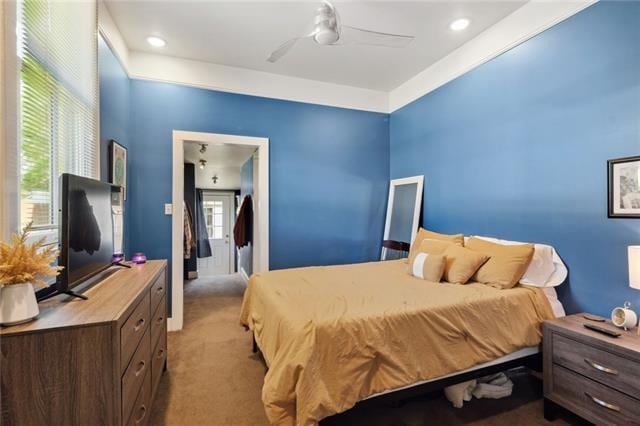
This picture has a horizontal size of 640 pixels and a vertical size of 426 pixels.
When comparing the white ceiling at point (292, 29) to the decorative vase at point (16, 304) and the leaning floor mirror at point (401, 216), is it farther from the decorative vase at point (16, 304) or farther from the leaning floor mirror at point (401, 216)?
the decorative vase at point (16, 304)

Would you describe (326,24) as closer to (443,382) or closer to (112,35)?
(112,35)

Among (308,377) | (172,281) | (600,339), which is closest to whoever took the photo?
(308,377)

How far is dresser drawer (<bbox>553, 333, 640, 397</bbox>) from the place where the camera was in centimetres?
156

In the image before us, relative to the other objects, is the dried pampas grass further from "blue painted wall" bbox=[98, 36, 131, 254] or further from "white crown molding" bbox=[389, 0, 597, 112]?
"white crown molding" bbox=[389, 0, 597, 112]

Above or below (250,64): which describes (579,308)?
below

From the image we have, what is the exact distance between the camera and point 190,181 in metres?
6.08

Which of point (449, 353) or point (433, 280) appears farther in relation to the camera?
point (433, 280)

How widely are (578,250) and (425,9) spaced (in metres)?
2.33

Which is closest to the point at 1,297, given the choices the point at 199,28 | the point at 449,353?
the point at 449,353

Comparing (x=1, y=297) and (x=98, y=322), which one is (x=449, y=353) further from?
(x=1, y=297)

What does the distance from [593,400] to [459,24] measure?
3.10 metres

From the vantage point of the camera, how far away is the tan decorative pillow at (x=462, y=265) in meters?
2.45

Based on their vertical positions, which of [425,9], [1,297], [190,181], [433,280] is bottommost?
[433,280]

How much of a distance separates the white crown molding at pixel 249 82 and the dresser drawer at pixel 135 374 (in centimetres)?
291
